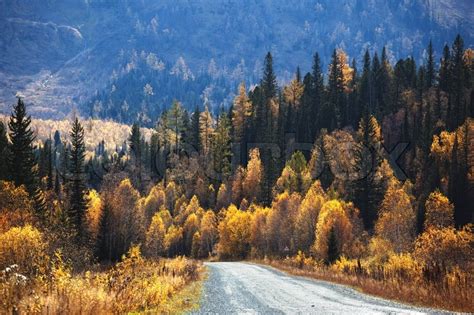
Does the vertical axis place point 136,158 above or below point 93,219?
above

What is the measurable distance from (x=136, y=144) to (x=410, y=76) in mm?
90609

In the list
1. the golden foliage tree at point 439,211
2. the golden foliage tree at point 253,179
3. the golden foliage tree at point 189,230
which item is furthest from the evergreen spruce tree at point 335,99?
the golden foliage tree at point 439,211

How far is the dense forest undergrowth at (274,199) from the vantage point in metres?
23.0

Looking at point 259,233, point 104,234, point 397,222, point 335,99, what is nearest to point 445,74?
point 335,99

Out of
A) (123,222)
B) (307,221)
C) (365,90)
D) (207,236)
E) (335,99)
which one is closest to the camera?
(123,222)

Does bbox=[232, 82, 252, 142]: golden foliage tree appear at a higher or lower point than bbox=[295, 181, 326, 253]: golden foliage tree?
higher

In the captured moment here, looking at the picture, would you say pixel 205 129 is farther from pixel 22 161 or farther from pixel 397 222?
pixel 397 222

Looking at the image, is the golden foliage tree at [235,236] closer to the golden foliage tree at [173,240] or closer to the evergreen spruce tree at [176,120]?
the golden foliage tree at [173,240]

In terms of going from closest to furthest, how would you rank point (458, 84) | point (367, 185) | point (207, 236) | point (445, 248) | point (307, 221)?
point (445, 248) < point (307, 221) < point (367, 185) < point (207, 236) < point (458, 84)

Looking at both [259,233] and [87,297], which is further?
[259,233]

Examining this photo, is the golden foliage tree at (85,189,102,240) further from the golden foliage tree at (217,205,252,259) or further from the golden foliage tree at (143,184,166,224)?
the golden foliage tree at (143,184,166,224)

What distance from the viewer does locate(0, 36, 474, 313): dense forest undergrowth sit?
22984mm

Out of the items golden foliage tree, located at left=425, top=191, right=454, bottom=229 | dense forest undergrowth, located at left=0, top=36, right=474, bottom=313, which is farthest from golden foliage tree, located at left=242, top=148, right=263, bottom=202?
golden foliage tree, located at left=425, top=191, right=454, bottom=229

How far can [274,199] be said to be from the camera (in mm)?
108188
